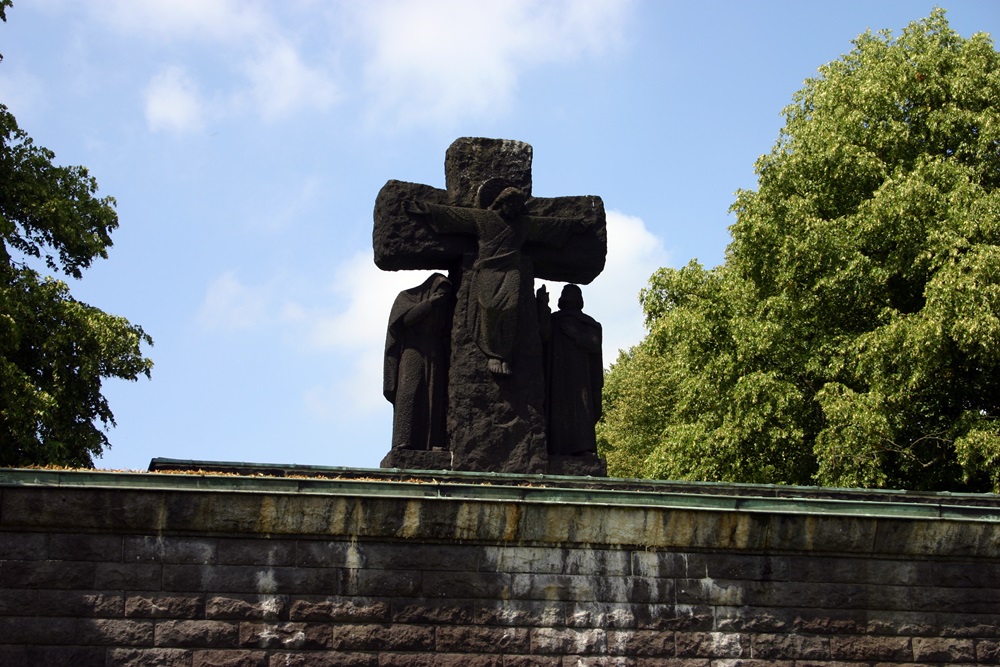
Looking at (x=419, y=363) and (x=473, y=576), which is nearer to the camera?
(x=473, y=576)

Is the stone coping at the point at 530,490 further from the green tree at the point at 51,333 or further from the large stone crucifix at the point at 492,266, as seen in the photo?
the green tree at the point at 51,333

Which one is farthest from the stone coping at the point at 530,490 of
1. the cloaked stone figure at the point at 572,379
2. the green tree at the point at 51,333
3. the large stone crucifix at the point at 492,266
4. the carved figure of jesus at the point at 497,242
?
the green tree at the point at 51,333

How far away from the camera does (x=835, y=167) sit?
22.4 metres

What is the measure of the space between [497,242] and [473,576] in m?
4.30

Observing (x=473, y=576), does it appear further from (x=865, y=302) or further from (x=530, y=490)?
(x=865, y=302)

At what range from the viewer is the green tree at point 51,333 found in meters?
18.5

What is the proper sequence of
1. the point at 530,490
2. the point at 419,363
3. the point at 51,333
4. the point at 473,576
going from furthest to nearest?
the point at 51,333
the point at 419,363
the point at 530,490
the point at 473,576

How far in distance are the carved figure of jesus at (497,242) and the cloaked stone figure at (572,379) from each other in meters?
0.48

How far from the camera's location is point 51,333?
20.0m

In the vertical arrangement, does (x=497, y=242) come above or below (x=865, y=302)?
below

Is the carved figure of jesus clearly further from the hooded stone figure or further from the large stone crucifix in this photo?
the hooded stone figure

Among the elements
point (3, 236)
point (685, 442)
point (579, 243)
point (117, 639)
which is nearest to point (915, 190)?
point (685, 442)

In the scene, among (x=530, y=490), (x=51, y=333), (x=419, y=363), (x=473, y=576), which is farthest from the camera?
(x=51, y=333)

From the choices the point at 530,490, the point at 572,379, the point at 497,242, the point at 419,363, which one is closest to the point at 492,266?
the point at 497,242
